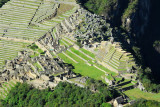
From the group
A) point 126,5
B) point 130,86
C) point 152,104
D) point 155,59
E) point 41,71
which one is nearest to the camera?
point 152,104

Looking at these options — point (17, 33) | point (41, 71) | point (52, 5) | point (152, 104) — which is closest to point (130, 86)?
point (152, 104)

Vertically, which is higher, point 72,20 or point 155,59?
point 72,20

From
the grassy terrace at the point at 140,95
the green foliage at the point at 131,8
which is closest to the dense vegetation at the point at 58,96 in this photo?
the grassy terrace at the point at 140,95

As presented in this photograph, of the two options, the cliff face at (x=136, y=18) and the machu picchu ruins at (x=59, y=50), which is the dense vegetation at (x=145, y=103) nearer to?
the machu picchu ruins at (x=59, y=50)

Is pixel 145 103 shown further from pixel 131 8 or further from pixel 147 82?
pixel 131 8

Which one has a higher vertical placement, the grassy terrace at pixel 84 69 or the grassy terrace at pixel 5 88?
the grassy terrace at pixel 84 69

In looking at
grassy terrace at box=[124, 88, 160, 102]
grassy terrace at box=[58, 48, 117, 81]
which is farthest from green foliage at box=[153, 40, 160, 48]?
grassy terrace at box=[124, 88, 160, 102]

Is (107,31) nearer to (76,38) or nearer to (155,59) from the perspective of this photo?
(76,38)
